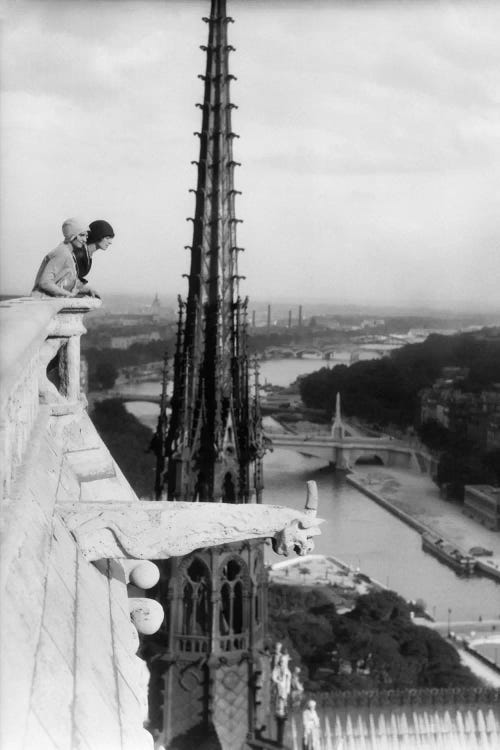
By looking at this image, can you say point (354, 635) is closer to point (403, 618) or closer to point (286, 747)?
point (403, 618)

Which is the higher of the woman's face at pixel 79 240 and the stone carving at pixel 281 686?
the woman's face at pixel 79 240

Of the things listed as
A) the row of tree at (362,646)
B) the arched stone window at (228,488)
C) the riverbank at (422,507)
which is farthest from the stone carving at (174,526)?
the riverbank at (422,507)

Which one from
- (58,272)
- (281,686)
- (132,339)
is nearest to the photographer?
Answer: (58,272)

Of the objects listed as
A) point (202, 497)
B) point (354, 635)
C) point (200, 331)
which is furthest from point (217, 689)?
point (354, 635)

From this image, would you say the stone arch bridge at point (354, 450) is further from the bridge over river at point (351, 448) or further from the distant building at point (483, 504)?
the distant building at point (483, 504)

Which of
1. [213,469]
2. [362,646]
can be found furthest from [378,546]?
[213,469]

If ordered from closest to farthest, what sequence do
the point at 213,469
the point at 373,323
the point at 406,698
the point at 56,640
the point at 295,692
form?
the point at 56,640 < the point at 213,469 < the point at 406,698 < the point at 295,692 < the point at 373,323

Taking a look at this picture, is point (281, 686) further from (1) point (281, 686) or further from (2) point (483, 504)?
(2) point (483, 504)

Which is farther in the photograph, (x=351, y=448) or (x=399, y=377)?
(x=399, y=377)
